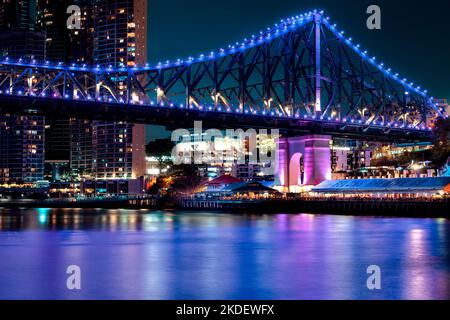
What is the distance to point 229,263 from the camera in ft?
117

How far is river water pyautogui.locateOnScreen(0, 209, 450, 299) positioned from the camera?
26.9 m

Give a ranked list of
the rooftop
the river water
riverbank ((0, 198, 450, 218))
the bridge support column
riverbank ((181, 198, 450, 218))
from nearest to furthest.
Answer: the river water < riverbank ((181, 198, 450, 218)) < riverbank ((0, 198, 450, 218)) < the rooftop < the bridge support column

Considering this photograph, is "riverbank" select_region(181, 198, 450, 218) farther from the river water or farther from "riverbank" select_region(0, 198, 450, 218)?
the river water

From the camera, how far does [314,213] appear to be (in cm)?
8938

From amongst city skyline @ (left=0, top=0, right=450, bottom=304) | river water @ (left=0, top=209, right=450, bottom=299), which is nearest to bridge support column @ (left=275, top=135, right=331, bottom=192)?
city skyline @ (left=0, top=0, right=450, bottom=304)

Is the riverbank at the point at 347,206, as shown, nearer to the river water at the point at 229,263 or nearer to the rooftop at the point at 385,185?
the rooftop at the point at 385,185

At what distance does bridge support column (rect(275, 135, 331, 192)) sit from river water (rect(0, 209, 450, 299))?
45.4 m

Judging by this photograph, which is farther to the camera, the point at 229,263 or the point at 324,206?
the point at 324,206

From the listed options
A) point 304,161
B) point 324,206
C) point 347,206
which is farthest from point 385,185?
point 304,161

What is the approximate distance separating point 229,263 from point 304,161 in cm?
7177

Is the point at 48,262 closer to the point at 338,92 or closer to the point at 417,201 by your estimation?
the point at 417,201

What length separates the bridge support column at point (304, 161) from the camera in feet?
343

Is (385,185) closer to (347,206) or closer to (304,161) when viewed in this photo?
(347,206)

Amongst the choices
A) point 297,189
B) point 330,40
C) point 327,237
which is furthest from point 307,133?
point 327,237
